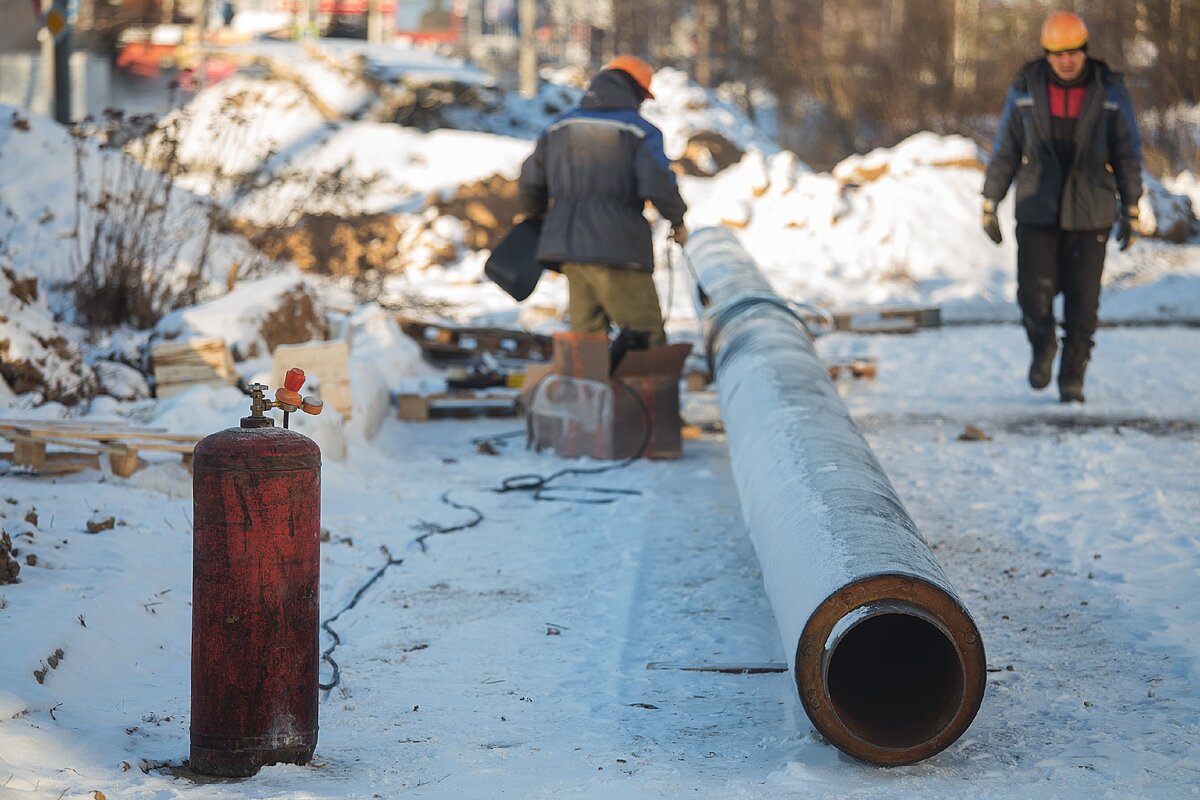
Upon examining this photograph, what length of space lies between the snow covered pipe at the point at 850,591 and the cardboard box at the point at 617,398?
6.74 ft

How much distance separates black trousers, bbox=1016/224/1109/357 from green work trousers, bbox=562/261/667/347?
2.42m

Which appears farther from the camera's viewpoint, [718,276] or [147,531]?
[718,276]

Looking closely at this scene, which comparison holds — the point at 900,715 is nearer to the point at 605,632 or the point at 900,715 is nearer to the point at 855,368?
the point at 605,632

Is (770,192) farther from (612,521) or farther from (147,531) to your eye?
(147,531)

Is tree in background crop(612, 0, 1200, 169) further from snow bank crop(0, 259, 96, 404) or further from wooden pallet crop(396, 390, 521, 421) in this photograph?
snow bank crop(0, 259, 96, 404)

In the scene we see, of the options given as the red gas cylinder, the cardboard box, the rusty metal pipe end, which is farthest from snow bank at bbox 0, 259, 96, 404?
the rusty metal pipe end

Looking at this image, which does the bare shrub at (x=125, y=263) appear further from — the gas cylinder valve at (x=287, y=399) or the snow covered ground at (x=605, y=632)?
the gas cylinder valve at (x=287, y=399)

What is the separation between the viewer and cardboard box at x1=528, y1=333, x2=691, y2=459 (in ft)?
23.1

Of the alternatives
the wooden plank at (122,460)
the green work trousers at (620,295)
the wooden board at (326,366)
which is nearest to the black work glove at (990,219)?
the green work trousers at (620,295)

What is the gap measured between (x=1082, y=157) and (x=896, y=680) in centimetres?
→ 527

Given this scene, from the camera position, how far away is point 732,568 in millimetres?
5062

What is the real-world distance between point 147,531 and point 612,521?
1910 millimetres

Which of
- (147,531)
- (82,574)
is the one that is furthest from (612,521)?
(82,574)

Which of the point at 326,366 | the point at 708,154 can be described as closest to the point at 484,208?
the point at 708,154
